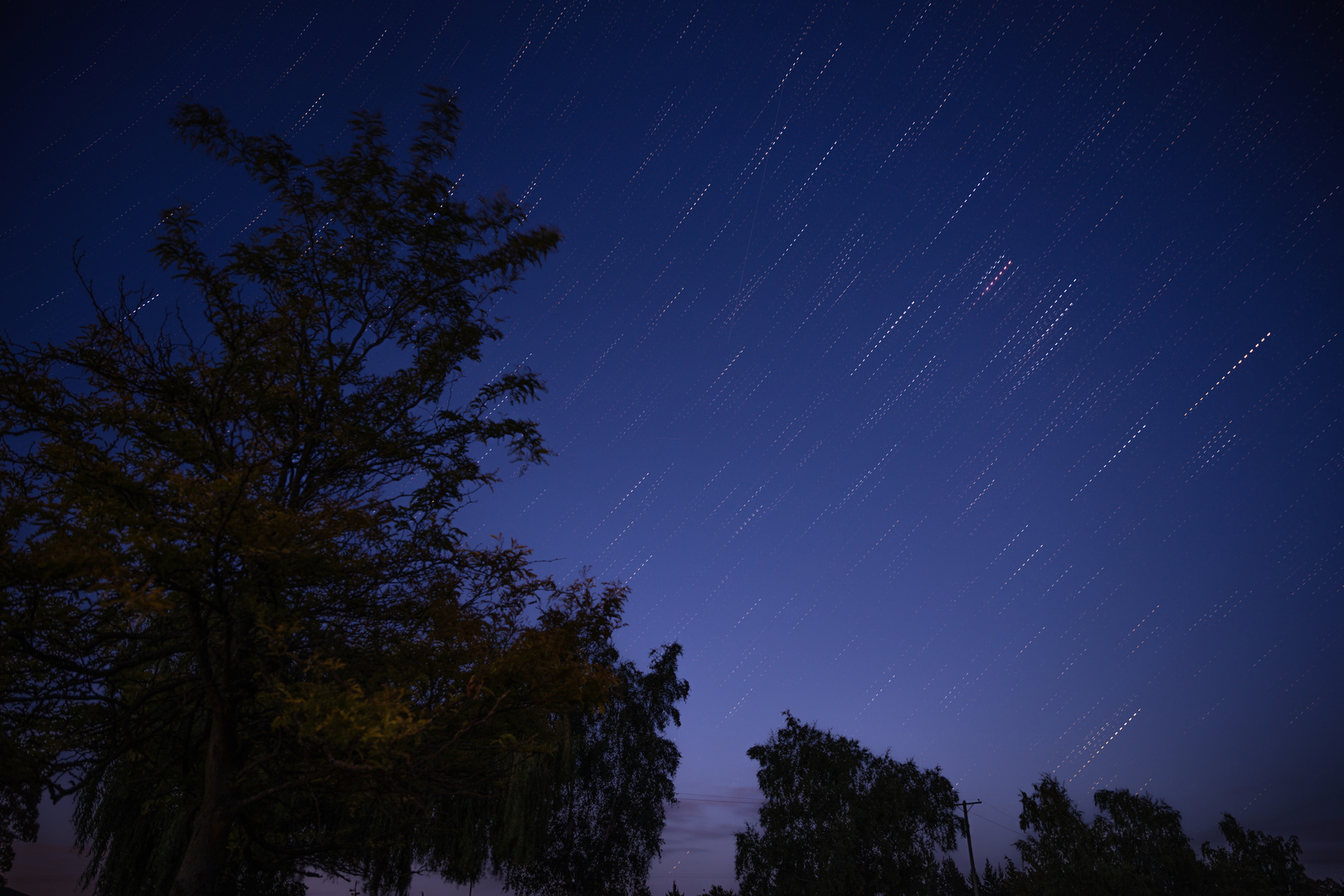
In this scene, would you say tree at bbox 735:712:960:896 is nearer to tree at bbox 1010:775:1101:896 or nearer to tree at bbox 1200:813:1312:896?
tree at bbox 1010:775:1101:896

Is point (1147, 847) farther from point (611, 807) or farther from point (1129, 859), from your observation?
point (611, 807)

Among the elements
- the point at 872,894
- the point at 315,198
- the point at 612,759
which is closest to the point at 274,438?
the point at 315,198

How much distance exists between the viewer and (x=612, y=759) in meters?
27.2

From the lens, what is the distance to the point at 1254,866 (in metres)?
42.5

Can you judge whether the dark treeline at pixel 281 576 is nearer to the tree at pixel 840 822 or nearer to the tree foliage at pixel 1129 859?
the tree at pixel 840 822

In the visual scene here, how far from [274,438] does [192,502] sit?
1340 millimetres

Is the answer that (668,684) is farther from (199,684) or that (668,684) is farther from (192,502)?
(192,502)

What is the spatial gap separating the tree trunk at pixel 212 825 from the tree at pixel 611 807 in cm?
1808

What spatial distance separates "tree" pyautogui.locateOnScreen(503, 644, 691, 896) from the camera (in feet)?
82.6

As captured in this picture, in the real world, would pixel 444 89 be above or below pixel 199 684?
above

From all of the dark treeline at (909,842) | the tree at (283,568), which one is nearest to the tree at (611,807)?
the dark treeline at (909,842)

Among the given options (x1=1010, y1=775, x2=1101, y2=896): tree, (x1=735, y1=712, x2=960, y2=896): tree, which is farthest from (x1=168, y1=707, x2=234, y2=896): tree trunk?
(x1=1010, y1=775, x2=1101, y2=896): tree

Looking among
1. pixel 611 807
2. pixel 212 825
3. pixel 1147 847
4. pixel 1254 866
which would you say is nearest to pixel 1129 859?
pixel 1147 847

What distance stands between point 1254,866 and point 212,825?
59967 mm
